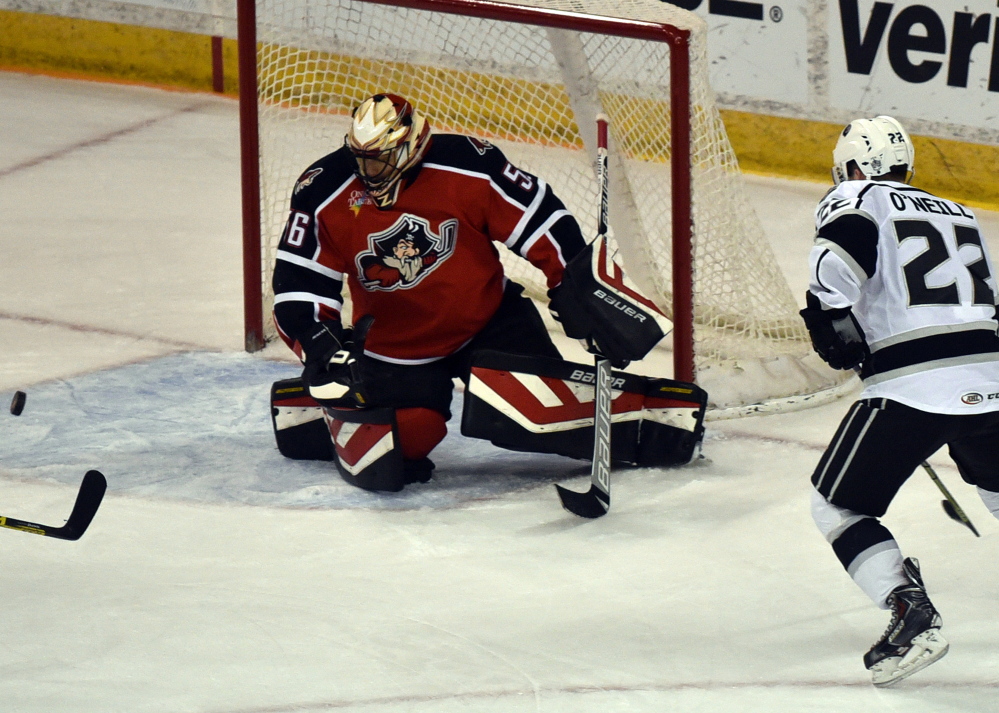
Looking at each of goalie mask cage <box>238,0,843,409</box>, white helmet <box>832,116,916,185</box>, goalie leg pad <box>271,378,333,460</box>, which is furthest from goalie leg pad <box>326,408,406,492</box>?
white helmet <box>832,116,916,185</box>

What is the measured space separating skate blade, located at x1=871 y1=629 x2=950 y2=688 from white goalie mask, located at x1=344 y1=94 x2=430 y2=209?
1518 millimetres

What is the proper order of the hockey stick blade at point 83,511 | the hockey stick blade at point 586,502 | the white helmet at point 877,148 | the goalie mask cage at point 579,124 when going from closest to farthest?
the white helmet at point 877,148 → the hockey stick blade at point 83,511 → the hockey stick blade at point 586,502 → the goalie mask cage at point 579,124

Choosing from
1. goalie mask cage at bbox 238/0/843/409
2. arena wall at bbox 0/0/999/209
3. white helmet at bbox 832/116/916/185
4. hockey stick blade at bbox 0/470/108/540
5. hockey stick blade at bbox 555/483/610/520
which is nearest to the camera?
white helmet at bbox 832/116/916/185

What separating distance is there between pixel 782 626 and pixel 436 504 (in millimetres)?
909

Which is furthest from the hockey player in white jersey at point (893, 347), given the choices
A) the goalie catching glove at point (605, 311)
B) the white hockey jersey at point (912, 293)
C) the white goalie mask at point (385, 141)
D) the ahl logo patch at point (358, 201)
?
the ahl logo patch at point (358, 201)

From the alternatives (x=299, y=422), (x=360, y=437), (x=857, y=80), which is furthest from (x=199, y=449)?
(x=857, y=80)

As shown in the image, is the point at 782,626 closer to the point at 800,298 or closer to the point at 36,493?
the point at 36,493

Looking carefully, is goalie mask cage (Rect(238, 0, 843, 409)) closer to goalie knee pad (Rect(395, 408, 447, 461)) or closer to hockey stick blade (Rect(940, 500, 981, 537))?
goalie knee pad (Rect(395, 408, 447, 461))

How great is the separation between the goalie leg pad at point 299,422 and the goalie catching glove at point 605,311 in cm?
64

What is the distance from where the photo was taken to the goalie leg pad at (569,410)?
360cm

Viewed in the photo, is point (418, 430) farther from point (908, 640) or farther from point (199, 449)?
point (908, 640)

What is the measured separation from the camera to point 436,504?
354cm

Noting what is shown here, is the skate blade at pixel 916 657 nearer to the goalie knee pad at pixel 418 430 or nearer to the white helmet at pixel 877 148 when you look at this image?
the white helmet at pixel 877 148

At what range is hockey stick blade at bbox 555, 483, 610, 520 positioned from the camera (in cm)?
344
